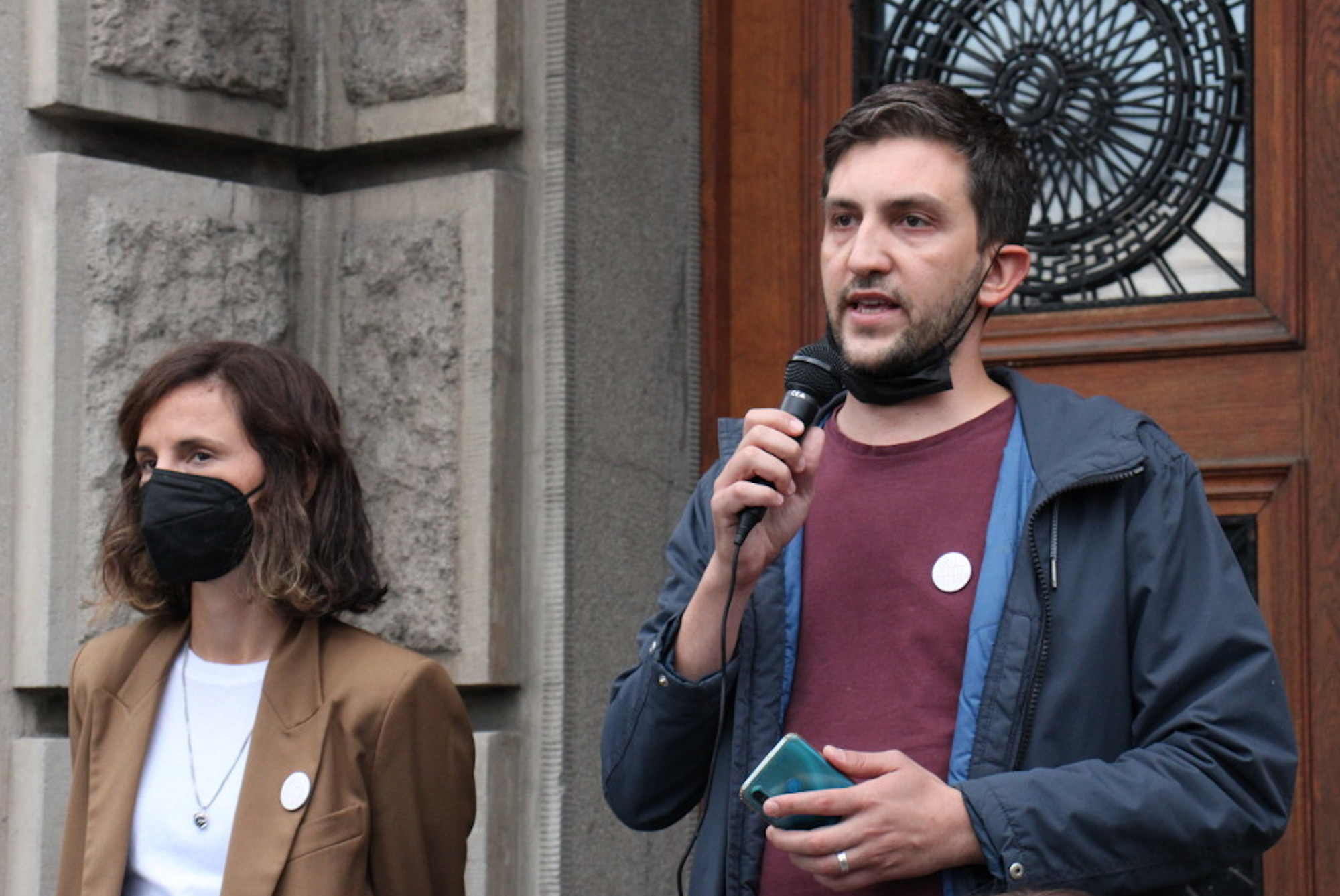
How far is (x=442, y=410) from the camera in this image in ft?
12.2

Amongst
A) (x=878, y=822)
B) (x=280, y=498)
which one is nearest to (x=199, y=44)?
(x=280, y=498)

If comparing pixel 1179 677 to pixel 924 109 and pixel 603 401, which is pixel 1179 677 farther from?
pixel 603 401

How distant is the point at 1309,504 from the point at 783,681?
1213 millimetres

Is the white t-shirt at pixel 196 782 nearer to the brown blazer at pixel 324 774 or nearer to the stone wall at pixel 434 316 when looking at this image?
the brown blazer at pixel 324 774

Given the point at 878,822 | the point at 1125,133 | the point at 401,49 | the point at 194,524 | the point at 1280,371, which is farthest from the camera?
the point at 401,49

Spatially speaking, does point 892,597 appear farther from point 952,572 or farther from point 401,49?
point 401,49

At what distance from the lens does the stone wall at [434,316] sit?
143 inches

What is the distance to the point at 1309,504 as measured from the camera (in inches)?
130

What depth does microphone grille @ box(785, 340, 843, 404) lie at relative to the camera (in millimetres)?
2443

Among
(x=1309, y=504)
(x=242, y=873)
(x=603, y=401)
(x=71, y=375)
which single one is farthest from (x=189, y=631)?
(x=1309, y=504)

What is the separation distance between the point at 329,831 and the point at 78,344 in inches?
47.3

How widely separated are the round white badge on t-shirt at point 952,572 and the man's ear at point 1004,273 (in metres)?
0.34

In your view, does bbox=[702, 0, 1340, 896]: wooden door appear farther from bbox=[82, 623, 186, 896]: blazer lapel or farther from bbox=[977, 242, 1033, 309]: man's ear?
bbox=[82, 623, 186, 896]: blazer lapel

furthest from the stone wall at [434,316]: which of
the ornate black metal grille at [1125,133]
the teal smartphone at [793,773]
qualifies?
the teal smartphone at [793,773]
